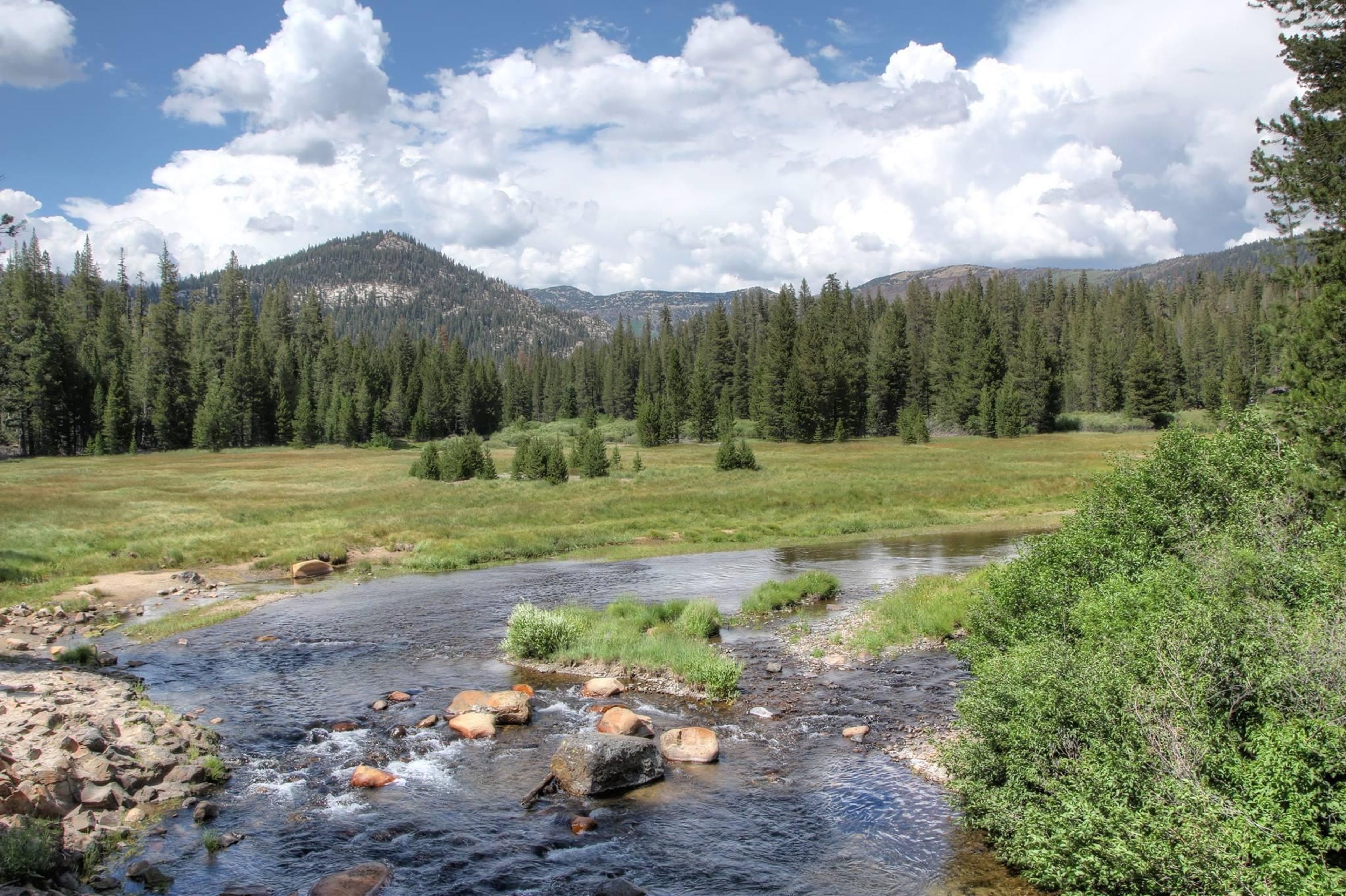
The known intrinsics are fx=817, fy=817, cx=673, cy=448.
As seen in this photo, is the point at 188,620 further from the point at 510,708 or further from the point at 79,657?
the point at 510,708

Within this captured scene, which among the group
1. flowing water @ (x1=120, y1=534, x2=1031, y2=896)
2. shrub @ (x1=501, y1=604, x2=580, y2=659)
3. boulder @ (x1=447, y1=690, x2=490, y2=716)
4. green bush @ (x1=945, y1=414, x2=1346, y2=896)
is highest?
green bush @ (x1=945, y1=414, x2=1346, y2=896)

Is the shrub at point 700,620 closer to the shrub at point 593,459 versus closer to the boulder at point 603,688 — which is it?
the boulder at point 603,688

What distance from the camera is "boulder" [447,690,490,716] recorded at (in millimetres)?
17781

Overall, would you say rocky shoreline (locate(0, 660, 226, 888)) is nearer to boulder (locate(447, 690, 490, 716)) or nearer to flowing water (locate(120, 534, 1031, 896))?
flowing water (locate(120, 534, 1031, 896))

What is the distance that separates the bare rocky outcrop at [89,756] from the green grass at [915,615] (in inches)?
619

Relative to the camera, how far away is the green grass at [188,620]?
2528 cm

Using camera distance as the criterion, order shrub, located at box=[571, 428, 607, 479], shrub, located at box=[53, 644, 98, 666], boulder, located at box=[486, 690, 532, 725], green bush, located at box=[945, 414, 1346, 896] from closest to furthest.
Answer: green bush, located at box=[945, 414, 1346, 896]
boulder, located at box=[486, 690, 532, 725]
shrub, located at box=[53, 644, 98, 666]
shrub, located at box=[571, 428, 607, 479]

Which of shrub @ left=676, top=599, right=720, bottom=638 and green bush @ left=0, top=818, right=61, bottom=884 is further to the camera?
shrub @ left=676, top=599, right=720, bottom=638

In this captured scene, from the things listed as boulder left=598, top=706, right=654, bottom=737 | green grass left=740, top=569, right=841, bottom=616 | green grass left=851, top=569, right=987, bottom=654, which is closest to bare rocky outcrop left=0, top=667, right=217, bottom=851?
boulder left=598, top=706, right=654, bottom=737

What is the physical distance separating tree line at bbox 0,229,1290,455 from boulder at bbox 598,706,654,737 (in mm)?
87069

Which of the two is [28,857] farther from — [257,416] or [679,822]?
[257,416]

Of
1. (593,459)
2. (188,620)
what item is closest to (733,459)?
(593,459)

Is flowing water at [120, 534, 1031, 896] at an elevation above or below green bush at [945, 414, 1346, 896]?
below

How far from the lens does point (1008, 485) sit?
59562 mm
